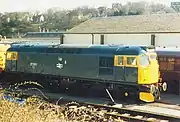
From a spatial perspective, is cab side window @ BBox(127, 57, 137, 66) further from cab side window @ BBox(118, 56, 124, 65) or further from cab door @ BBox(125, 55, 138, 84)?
cab side window @ BBox(118, 56, 124, 65)

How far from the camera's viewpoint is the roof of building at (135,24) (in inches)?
1144

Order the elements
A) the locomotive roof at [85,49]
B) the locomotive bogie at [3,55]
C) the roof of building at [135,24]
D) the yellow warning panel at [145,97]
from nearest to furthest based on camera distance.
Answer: the yellow warning panel at [145,97] → the locomotive roof at [85,49] → the locomotive bogie at [3,55] → the roof of building at [135,24]

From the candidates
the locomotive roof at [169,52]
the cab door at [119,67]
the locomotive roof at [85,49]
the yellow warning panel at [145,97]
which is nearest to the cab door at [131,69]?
the cab door at [119,67]

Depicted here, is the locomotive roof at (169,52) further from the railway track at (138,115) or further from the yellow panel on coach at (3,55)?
the yellow panel on coach at (3,55)

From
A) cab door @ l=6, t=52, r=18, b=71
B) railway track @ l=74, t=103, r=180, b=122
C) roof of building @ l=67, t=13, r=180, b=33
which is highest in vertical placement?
roof of building @ l=67, t=13, r=180, b=33

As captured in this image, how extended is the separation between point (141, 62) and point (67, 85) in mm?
4686

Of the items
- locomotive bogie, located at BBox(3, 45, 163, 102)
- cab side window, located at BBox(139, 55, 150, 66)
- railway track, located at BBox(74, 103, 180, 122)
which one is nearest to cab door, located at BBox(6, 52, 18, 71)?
locomotive bogie, located at BBox(3, 45, 163, 102)

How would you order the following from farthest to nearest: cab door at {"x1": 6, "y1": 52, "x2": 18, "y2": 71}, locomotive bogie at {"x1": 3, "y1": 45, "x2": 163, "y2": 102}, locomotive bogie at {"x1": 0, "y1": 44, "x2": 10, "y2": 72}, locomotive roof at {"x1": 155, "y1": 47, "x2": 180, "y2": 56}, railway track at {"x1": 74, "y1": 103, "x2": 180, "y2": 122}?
1. locomotive bogie at {"x1": 0, "y1": 44, "x2": 10, "y2": 72}
2. cab door at {"x1": 6, "y1": 52, "x2": 18, "y2": 71}
3. locomotive roof at {"x1": 155, "y1": 47, "x2": 180, "y2": 56}
4. locomotive bogie at {"x1": 3, "y1": 45, "x2": 163, "y2": 102}
5. railway track at {"x1": 74, "y1": 103, "x2": 180, "y2": 122}

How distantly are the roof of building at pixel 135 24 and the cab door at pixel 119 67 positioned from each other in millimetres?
11419

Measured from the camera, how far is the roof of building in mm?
29047

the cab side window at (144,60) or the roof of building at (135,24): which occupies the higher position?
the roof of building at (135,24)

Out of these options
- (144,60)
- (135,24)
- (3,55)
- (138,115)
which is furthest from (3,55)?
(138,115)

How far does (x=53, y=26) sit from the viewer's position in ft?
258

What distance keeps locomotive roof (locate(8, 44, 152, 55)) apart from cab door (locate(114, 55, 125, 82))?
247 mm
